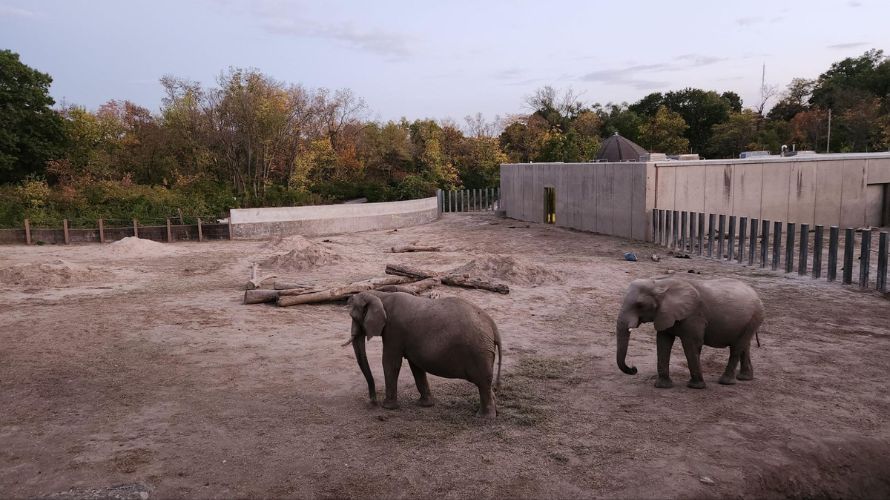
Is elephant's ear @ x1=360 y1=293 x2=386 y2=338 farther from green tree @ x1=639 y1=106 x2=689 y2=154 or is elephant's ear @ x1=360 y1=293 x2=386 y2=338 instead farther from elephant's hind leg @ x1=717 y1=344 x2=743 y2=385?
green tree @ x1=639 y1=106 x2=689 y2=154

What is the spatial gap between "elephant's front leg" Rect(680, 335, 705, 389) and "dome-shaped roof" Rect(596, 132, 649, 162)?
1000 inches

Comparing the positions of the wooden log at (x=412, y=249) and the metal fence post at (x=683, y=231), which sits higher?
the metal fence post at (x=683, y=231)

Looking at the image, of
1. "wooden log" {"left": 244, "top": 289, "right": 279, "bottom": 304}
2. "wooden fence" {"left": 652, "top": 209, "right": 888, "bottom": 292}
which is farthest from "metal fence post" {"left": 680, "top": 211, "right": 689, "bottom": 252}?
"wooden log" {"left": 244, "top": 289, "right": 279, "bottom": 304}

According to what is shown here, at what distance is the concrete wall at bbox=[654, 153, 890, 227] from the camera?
22.1 m

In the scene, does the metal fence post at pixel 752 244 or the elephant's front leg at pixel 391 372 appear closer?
the elephant's front leg at pixel 391 372

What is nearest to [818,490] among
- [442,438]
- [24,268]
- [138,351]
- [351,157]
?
[442,438]

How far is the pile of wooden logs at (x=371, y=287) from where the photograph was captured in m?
12.9

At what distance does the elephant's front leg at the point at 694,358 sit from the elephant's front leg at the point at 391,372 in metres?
3.47

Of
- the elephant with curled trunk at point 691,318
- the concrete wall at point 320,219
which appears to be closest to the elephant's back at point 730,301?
the elephant with curled trunk at point 691,318

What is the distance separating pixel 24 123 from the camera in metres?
29.9

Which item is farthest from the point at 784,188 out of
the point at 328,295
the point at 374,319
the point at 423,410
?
the point at 374,319

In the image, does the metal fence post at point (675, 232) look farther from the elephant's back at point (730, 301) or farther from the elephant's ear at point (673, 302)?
the elephant's ear at point (673, 302)

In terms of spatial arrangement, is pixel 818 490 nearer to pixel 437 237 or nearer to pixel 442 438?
pixel 442 438

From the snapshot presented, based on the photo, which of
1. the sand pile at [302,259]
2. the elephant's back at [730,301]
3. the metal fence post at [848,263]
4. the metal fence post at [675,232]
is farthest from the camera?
the metal fence post at [675,232]
